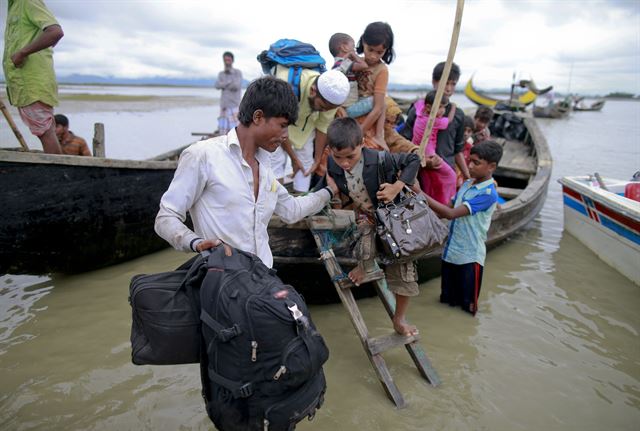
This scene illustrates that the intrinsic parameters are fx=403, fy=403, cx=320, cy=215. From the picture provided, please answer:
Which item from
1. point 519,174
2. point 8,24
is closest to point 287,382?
point 8,24

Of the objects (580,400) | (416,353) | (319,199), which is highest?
(319,199)

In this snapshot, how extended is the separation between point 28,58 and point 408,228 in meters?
3.67

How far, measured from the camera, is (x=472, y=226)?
11.8 ft

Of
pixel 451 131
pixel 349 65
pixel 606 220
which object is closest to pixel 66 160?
pixel 349 65

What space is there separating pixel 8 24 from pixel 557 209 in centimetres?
880

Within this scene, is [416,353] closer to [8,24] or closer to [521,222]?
[521,222]

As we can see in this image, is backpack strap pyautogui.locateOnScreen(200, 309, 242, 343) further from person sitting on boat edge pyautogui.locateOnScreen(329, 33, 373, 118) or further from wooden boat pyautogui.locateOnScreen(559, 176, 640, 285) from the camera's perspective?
wooden boat pyautogui.locateOnScreen(559, 176, 640, 285)

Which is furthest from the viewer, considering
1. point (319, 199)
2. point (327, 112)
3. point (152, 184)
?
point (152, 184)

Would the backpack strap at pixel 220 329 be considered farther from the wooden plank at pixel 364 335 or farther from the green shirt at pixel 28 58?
the green shirt at pixel 28 58

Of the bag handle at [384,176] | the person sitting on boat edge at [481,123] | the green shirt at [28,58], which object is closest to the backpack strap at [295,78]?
the bag handle at [384,176]

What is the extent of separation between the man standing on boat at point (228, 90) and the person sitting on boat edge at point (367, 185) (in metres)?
6.26

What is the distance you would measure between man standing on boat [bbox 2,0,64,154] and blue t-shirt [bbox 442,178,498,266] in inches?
152

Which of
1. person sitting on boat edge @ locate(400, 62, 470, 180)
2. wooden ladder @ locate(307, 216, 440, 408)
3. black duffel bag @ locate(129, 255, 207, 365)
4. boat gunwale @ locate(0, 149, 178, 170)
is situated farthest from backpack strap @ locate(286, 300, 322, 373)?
boat gunwale @ locate(0, 149, 178, 170)

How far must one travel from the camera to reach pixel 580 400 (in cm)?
285
